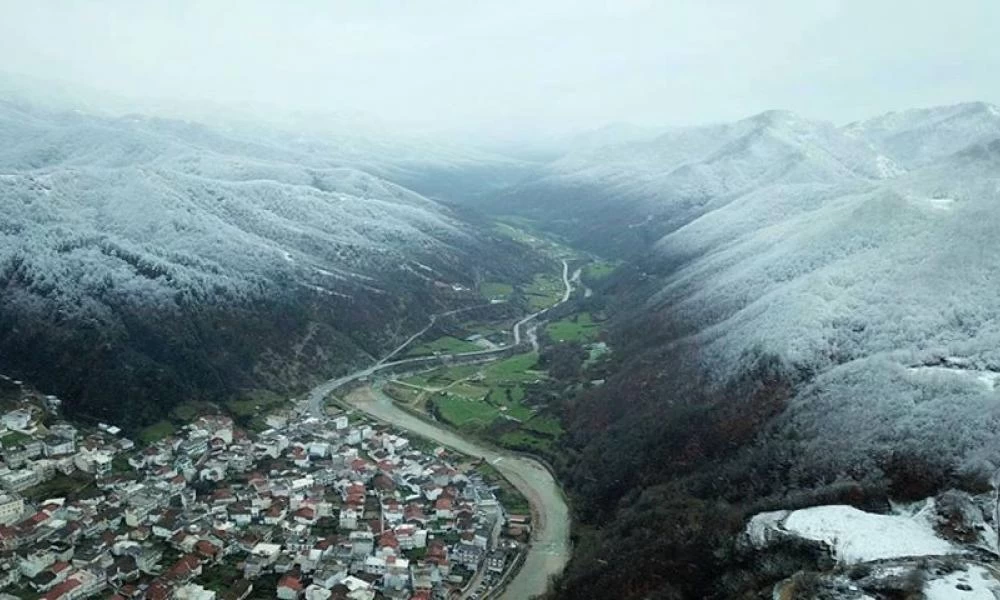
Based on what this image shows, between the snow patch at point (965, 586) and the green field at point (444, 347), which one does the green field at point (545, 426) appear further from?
the snow patch at point (965, 586)

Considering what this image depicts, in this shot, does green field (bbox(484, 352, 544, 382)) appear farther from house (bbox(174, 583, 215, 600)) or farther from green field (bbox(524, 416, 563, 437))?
house (bbox(174, 583, 215, 600))

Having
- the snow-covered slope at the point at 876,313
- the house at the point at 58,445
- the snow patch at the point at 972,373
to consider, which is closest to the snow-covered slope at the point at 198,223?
the house at the point at 58,445

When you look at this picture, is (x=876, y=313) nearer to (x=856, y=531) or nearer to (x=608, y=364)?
(x=856, y=531)

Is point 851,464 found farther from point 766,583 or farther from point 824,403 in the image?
point 766,583

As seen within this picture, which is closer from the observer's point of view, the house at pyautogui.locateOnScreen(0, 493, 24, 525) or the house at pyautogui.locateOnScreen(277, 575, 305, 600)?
the house at pyautogui.locateOnScreen(277, 575, 305, 600)

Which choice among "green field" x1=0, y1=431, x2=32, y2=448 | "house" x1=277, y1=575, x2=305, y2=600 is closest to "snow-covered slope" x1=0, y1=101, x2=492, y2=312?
"green field" x1=0, y1=431, x2=32, y2=448

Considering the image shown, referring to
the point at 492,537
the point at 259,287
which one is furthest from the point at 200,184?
the point at 492,537
